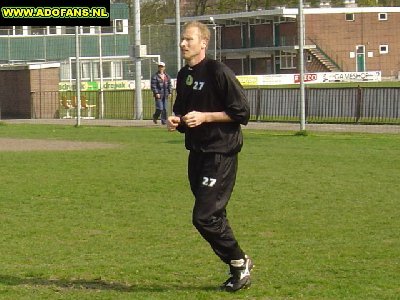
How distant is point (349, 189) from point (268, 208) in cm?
238

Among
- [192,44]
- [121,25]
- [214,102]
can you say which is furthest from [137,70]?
[192,44]

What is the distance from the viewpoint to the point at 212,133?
8047mm

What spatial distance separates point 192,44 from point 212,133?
678 millimetres

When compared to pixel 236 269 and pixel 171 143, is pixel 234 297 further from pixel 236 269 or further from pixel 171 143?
pixel 171 143

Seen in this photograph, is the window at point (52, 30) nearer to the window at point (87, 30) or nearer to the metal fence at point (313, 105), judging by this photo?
the window at point (87, 30)

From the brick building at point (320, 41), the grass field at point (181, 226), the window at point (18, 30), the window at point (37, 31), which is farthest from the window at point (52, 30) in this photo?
the grass field at point (181, 226)

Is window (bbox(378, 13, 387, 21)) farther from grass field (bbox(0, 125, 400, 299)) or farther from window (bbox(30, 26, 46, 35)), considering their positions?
grass field (bbox(0, 125, 400, 299))

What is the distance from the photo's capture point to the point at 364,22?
297 feet

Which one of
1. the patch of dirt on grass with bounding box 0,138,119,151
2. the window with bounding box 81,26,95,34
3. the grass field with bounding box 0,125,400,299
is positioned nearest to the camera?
the grass field with bounding box 0,125,400,299

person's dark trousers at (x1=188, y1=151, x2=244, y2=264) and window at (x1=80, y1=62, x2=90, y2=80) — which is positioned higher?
window at (x1=80, y1=62, x2=90, y2=80)

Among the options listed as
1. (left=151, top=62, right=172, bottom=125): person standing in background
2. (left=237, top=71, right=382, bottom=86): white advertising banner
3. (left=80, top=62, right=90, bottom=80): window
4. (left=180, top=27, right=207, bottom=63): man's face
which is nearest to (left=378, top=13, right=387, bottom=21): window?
(left=237, top=71, right=382, bottom=86): white advertising banner

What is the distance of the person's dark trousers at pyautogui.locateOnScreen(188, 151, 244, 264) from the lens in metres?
8.02

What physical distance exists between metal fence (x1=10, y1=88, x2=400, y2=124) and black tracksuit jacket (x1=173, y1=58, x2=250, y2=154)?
2354 centimetres

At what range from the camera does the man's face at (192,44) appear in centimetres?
789
